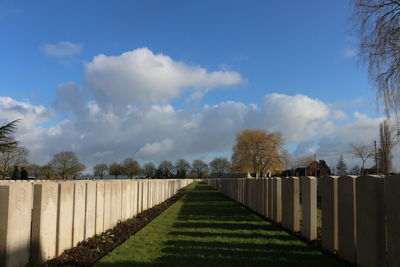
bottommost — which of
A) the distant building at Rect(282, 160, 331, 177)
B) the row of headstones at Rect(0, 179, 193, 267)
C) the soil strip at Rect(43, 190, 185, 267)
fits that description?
the soil strip at Rect(43, 190, 185, 267)

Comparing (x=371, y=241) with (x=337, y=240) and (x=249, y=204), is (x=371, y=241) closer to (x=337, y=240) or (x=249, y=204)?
(x=337, y=240)

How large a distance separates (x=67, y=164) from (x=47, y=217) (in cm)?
7684

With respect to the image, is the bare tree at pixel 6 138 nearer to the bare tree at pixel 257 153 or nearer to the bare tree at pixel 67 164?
the bare tree at pixel 67 164

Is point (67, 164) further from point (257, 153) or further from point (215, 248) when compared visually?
point (215, 248)

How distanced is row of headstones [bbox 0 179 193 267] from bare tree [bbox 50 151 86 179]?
230 ft

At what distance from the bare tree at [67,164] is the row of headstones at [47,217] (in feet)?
230

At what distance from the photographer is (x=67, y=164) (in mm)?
79500

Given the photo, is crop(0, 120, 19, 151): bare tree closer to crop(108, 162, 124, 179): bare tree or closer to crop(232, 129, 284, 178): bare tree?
Answer: crop(232, 129, 284, 178): bare tree

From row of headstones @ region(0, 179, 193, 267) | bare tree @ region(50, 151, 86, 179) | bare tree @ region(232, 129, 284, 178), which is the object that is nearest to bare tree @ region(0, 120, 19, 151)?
row of headstones @ region(0, 179, 193, 267)

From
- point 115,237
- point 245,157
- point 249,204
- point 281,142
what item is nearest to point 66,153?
point 245,157

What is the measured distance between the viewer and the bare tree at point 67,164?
77000 millimetres

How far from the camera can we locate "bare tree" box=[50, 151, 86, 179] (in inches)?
3031

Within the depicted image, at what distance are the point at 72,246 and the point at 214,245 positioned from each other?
2.68 m

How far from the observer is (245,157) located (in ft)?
298
